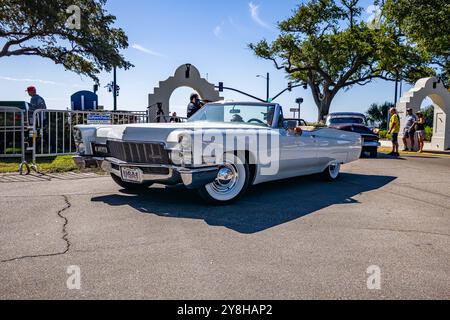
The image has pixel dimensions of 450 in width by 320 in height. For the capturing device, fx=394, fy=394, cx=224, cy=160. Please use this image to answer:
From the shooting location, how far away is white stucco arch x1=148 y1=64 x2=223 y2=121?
2262cm

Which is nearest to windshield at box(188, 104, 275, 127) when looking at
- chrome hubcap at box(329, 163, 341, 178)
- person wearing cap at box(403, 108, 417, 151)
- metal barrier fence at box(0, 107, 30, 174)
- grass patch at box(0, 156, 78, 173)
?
chrome hubcap at box(329, 163, 341, 178)

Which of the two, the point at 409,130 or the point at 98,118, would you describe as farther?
the point at 409,130

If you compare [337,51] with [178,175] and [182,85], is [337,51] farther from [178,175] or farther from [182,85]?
[178,175]

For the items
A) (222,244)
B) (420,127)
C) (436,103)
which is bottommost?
(222,244)

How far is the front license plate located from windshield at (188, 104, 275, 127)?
70.1 inches

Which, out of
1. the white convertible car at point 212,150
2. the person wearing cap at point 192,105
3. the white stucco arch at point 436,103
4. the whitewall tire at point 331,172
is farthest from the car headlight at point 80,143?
the white stucco arch at point 436,103

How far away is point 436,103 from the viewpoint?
1856cm

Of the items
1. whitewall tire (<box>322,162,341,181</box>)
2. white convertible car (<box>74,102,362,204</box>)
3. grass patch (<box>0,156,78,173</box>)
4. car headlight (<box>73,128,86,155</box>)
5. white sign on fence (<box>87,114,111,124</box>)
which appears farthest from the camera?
white sign on fence (<box>87,114,111,124</box>)

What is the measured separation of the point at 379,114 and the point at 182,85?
2598cm

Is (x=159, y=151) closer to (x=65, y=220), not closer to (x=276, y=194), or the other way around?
(x=65, y=220)

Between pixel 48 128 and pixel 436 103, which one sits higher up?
pixel 436 103

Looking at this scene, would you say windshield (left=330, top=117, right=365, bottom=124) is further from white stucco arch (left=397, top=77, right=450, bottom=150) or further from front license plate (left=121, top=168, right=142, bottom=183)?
front license plate (left=121, top=168, right=142, bottom=183)

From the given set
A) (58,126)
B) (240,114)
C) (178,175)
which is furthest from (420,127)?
(178,175)
